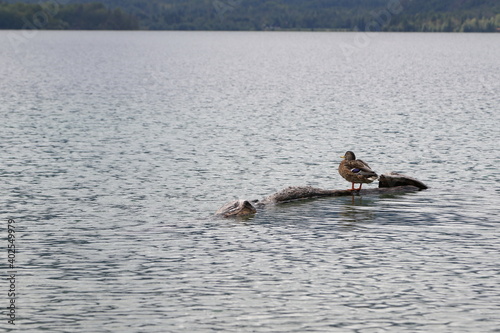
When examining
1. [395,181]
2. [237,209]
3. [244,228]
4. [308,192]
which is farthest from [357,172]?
[244,228]

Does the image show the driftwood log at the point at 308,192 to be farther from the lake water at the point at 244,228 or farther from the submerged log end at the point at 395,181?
the lake water at the point at 244,228

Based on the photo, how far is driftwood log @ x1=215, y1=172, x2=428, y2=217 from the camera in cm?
3219

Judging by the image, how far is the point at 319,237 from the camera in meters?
28.6

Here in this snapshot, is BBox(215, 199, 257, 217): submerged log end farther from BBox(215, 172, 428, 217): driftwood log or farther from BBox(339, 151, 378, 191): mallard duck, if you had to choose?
BBox(339, 151, 378, 191): mallard duck

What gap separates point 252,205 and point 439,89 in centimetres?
8601

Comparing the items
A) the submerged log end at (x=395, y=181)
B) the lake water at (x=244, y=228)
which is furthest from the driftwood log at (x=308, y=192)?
the lake water at (x=244, y=228)

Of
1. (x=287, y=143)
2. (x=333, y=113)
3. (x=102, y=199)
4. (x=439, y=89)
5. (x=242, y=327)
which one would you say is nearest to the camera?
(x=242, y=327)

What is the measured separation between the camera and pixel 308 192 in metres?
35.0

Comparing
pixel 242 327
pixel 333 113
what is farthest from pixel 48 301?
pixel 333 113

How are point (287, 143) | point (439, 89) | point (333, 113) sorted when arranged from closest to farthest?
point (287, 143) → point (333, 113) → point (439, 89)

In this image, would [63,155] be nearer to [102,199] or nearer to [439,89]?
[102,199]

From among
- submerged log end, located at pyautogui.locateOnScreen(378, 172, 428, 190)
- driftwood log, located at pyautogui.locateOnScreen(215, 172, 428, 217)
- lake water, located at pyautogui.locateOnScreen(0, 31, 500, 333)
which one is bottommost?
lake water, located at pyautogui.locateOnScreen(0, 31, 500, 333)

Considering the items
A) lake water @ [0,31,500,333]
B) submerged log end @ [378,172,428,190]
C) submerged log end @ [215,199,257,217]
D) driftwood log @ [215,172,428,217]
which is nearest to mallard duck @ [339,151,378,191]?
driftwood log @ [215,172,428,217]

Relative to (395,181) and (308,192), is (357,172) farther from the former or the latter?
(395,181)
